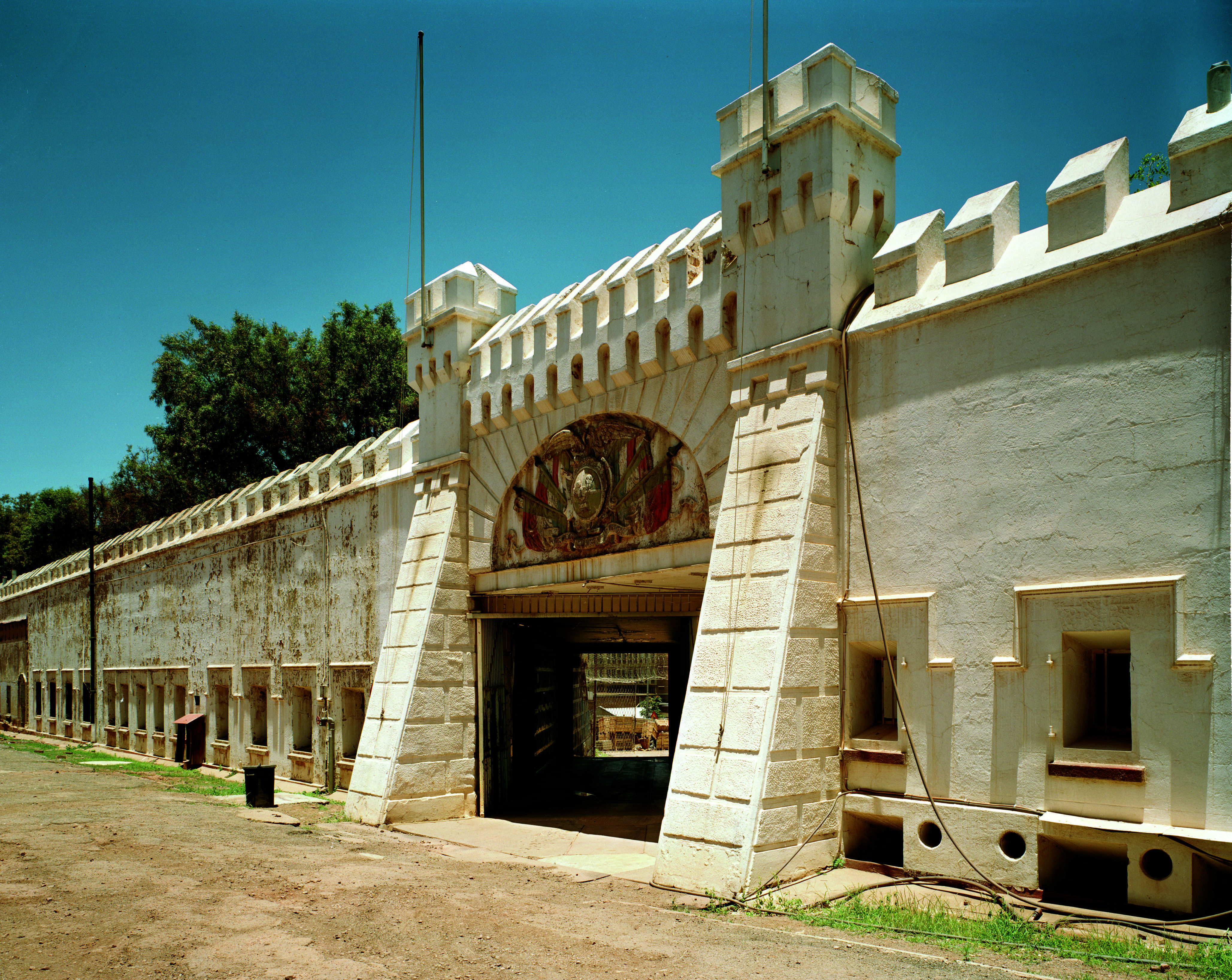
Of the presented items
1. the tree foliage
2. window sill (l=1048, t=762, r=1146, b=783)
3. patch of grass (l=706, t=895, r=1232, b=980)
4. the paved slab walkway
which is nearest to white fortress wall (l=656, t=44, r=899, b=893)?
patch of grass (l=706, t=895, r=1232, b=980)

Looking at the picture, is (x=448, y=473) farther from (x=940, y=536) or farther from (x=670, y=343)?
(x=940, y=536)

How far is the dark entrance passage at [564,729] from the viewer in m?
14.9

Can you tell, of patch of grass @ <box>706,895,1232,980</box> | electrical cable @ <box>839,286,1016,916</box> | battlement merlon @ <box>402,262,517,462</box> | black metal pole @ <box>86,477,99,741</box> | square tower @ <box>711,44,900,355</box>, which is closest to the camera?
patch of grass @ <box>706,895,1232,980</box>

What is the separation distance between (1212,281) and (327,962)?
831 centimetres

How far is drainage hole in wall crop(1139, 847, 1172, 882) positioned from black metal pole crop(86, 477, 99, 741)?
30.5 m

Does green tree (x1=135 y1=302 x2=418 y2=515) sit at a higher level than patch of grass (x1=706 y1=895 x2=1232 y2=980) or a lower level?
higher

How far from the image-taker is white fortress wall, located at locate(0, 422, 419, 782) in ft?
58.1

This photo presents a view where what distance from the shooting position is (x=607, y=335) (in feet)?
41.7

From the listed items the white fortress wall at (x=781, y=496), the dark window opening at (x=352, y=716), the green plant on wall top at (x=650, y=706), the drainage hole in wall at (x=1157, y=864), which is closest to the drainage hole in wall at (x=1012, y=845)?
the drainage hole in wall at (x=1157, y=864)

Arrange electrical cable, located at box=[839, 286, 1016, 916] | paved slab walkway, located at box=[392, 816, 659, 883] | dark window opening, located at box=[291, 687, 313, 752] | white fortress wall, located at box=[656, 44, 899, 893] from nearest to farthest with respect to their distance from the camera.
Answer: electrical cable, located at box=[839, 286, 1016, 916] < white fortress wall, located at box=[656, 44, 899, 893] < paved slab walkway, located at box=[392, 816, 659, 883] < dark window opening, located at box=[291, 687, 313, 752]

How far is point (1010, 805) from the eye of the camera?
822 centimetres

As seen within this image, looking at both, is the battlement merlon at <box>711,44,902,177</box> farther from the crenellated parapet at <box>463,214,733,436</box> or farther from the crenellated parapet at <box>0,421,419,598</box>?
the crenellated parapet at <box>0,421,419,598</box>

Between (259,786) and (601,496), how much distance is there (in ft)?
25.2

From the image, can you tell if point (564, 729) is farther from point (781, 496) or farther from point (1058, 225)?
point (1058, 225)
